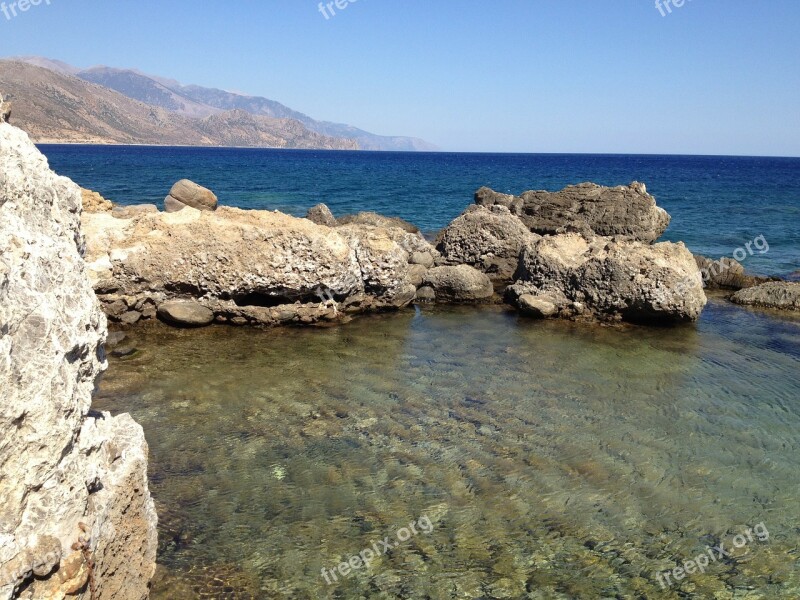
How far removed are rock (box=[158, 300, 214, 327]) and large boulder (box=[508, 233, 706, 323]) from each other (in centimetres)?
851

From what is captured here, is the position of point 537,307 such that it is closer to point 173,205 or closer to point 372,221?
point 372,221

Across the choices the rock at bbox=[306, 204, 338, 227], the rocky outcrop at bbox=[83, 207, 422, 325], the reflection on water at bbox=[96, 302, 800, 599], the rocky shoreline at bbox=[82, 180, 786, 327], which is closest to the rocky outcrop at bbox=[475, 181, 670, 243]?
the rocky shoreline at bbox=[82, 180, 786, 327]

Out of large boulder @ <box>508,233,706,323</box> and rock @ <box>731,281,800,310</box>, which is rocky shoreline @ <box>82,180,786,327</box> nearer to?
large boulder @ <box>508,233,706,323</box>

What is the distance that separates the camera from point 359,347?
1379 cm

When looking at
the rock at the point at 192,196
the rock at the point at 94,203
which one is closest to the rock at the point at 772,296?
the rock at the point at 192,196

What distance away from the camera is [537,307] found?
16953 millimetres

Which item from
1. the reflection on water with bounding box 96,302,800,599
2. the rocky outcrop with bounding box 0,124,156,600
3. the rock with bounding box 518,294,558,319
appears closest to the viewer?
the rocky outcrop with bounding box 0,124,156,600

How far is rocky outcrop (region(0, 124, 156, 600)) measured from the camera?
436cm

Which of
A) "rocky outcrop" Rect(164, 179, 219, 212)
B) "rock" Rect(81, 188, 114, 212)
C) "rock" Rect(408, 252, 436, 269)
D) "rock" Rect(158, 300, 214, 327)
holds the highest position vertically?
"rocky outcrop" Rect(164, 179, 219, 212)

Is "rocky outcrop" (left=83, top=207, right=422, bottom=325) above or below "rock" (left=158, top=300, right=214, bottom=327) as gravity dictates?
above

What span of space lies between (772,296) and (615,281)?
6.07 m

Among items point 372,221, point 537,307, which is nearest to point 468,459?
point 537,307

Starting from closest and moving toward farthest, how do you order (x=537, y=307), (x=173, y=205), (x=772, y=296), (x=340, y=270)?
(x=340, y=270)
(x=537, y=307)
(x=772, y=296)
(x=173, y=205)

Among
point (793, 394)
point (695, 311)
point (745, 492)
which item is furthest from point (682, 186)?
point (745, 492)
